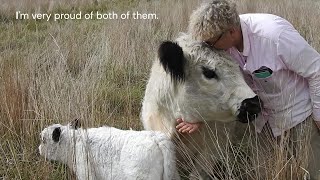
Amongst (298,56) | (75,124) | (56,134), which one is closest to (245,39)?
(298,56)

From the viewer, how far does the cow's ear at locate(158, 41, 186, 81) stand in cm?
308

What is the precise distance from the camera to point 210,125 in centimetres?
334

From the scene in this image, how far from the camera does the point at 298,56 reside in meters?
3.10

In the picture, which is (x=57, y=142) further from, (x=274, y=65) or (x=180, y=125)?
(x=274, y=65)

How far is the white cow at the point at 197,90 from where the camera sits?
304cm

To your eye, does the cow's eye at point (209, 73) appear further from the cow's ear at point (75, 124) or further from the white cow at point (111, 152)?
the cow's ear at point (75, 124)

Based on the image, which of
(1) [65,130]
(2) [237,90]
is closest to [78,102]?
(1) [65,130]

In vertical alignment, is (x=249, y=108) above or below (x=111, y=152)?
above

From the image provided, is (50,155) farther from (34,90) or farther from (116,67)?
(116,67)

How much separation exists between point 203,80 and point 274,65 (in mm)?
496

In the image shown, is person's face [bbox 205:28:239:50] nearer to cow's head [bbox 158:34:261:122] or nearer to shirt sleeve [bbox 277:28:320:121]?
cow's head [bbox 158:34:261:122]

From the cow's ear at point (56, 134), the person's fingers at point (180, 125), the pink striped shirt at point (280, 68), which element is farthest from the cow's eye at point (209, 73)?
the cow's ear at point (56, 134)

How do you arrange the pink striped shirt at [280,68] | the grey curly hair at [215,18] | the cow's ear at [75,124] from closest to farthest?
1. the grey curly hair at [215,18]
2. the pink striped shirt at [280,68]
3. the cow's ear at [75,124]

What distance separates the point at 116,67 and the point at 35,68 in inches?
46.0
